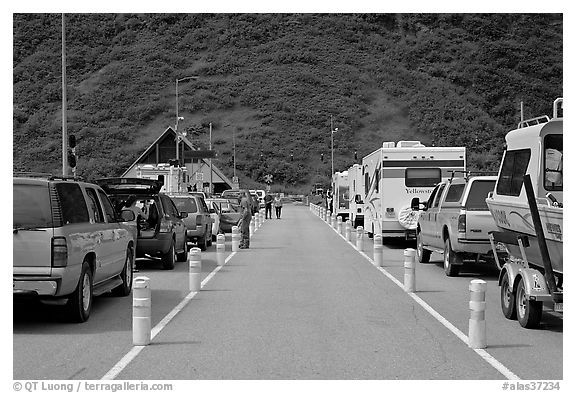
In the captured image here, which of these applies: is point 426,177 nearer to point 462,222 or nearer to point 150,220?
point 462,222

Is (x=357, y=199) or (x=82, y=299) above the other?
(x=357, y=199)

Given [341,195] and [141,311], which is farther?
[341,195]

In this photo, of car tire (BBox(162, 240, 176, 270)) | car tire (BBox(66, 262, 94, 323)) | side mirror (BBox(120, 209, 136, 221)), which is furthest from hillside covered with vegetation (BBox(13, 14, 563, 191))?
car tire (BBox(66, 262, 94, 323))

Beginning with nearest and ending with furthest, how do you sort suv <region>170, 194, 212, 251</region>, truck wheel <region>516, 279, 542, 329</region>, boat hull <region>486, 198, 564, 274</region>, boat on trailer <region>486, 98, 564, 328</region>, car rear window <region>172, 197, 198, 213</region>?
boat hull <region>486, 198, 564, 274</region> → boat on trailer <region>486, 98, 564, 328</region> → truck wheel <region>516, 279, 542, 329</region> → suv <region>170, 194, 212, 251</region> → car rear window <region>172, 197, 198, 213</region>

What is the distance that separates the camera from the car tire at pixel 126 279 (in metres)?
15.1

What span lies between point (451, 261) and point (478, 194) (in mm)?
1493

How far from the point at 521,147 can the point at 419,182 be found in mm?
14840

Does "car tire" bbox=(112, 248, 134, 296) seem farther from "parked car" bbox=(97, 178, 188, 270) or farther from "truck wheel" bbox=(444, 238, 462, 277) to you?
"truck wheel" bbox=(444, 238, 462, 277)

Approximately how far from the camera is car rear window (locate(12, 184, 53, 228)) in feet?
37.3

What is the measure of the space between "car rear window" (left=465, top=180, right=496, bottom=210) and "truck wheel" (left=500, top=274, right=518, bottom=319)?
18.2ft

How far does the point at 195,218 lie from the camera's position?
26469mm

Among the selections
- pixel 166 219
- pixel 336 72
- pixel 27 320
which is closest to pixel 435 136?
pixel 336 72

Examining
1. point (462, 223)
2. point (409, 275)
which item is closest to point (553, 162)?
point (409, 275)

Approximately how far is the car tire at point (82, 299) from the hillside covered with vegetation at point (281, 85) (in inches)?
3419
